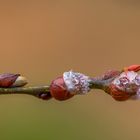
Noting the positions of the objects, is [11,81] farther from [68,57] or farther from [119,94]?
[68,57]

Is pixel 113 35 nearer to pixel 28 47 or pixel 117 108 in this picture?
pixel 28 47

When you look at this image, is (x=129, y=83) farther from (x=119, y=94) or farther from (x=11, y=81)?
(x=11, y=81)

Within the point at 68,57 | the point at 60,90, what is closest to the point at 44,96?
the point at 60,90

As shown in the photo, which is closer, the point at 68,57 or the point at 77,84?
the point at 77,84

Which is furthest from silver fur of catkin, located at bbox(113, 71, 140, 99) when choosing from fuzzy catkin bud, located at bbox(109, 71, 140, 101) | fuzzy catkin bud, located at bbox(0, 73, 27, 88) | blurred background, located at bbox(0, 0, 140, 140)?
blurred background, located at bbox(0, 0, 140, 140)

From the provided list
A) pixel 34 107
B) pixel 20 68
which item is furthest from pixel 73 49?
pixel 34 107

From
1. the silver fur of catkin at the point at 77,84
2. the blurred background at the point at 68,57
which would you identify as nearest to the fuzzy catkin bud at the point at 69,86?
the silver fur of catkin at the point at 77,84
